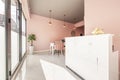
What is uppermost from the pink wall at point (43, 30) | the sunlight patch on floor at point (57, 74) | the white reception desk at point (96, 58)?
the pink wall at point (43, 30)

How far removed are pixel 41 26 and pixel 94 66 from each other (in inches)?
378

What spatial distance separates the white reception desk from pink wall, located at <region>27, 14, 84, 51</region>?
8.13 meters

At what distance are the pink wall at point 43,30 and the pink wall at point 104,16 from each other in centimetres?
664

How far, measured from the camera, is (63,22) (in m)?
13.6

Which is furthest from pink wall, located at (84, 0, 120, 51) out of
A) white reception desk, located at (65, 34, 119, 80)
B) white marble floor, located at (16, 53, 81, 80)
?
white marble floor, located at (16, 53, 81, 80)

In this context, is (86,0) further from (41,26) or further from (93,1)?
(41,26)

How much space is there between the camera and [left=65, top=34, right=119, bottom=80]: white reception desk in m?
2.80

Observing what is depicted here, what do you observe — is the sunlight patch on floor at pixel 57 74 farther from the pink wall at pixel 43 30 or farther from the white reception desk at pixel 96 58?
the pink wall at pixel 43 30

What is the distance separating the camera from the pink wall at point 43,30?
475 inches

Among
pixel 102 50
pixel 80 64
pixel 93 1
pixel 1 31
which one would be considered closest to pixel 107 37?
pixel 102 50

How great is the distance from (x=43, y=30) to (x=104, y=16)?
7496 mm

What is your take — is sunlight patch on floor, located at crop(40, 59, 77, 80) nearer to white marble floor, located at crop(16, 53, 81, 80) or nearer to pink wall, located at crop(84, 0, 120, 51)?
white marble floor, located at crop(16, 53, 81, 80)

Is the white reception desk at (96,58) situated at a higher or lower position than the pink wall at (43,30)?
lower

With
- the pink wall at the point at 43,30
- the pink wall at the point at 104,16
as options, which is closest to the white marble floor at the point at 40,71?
the pink wall at the point at 104,16
